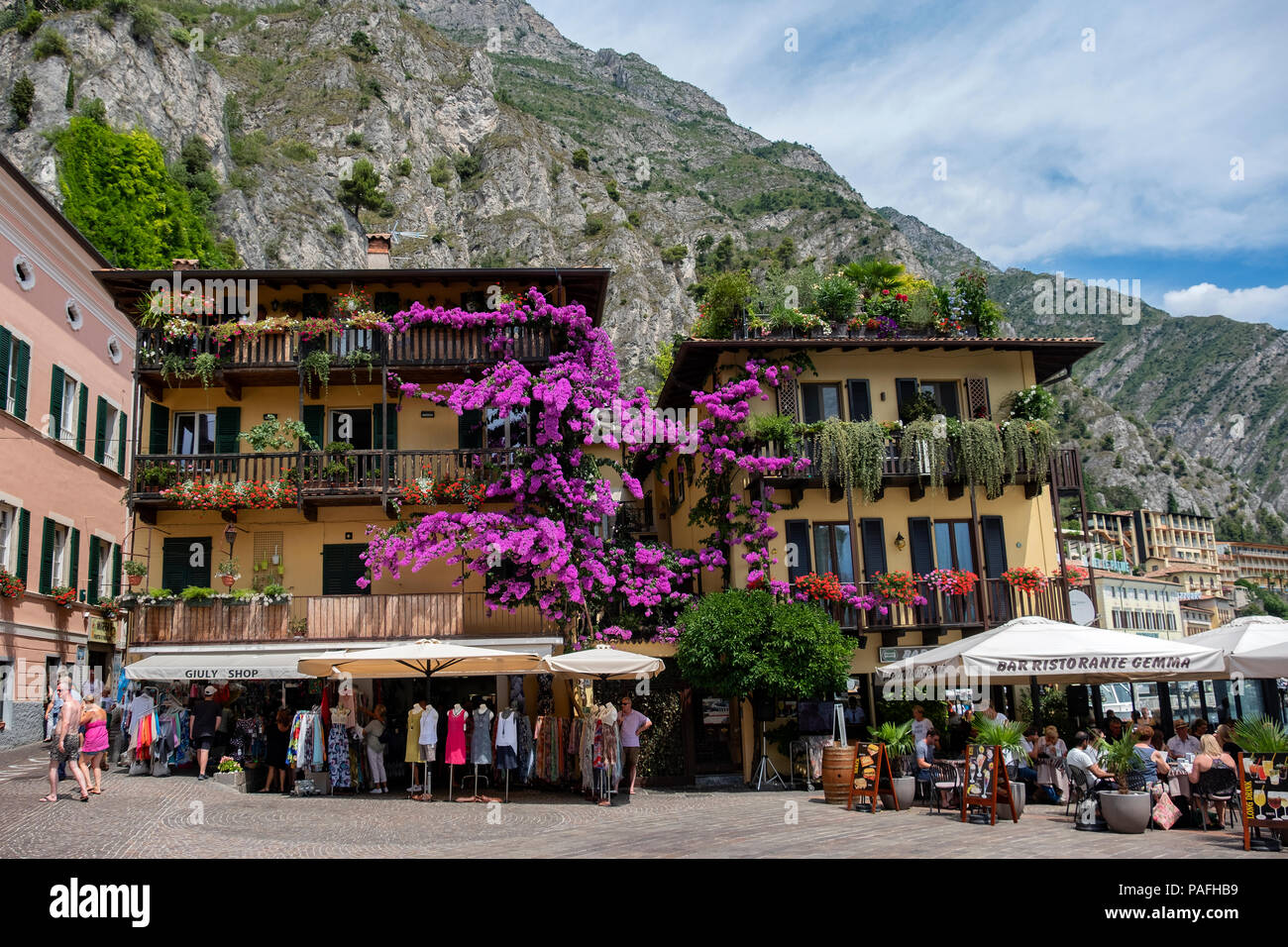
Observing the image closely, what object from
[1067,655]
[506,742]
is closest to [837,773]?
[1067,655]

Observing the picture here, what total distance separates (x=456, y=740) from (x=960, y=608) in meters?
11.4

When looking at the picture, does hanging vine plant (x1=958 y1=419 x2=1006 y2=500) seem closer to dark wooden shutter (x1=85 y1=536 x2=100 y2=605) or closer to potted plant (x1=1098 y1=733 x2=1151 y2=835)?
potted plant (x1=1098 y1=733 x2=1151 y2=835)

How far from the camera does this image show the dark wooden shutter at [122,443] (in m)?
31.0

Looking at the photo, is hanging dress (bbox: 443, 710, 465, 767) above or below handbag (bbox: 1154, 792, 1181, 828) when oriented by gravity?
above

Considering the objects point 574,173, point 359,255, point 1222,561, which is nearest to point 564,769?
point 359,255

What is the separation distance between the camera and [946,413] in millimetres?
24781

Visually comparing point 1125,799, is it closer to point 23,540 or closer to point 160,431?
point 160,431

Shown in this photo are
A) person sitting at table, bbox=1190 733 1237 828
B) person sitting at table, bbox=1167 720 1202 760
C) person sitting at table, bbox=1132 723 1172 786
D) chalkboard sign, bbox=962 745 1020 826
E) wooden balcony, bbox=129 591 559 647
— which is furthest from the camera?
wooden balcony, bbox=129 591 559 647

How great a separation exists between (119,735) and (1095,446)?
148 m

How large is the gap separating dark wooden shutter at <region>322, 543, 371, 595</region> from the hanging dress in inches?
266

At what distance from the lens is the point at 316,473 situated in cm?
2303

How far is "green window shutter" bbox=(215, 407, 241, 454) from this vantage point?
24.2 meters

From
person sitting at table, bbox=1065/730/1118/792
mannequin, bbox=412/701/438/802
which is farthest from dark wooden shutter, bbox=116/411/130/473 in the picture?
person sitting at table, bbox=1065/730/1118/792

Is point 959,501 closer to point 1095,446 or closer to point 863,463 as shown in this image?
point 863,463
